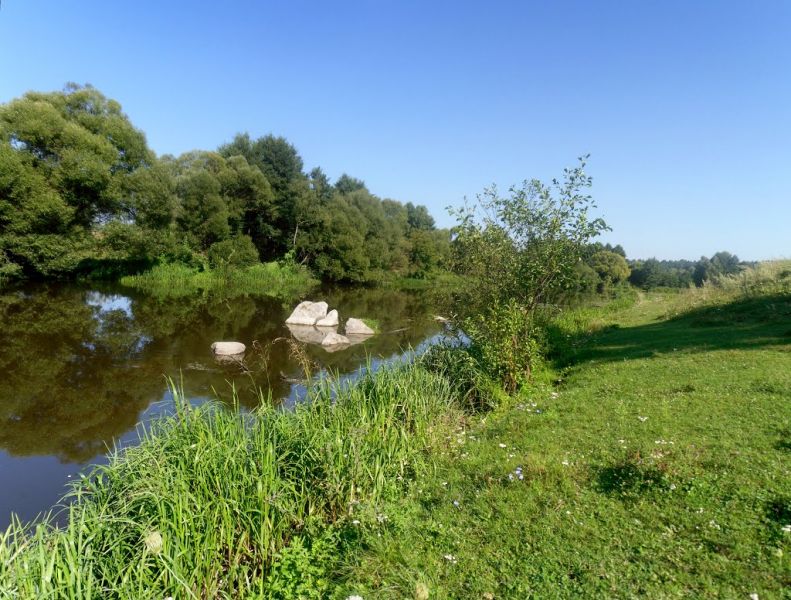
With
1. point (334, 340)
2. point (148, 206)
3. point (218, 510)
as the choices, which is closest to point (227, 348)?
point (334, 340)

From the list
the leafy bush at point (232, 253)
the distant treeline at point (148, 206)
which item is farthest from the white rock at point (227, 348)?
the leafy bush at point (232, 253)

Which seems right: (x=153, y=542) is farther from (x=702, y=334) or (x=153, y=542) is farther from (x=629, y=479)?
(x=702, y=334)

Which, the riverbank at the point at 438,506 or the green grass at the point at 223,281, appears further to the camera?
the green grass at the point at 223,281

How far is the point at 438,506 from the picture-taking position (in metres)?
5.52

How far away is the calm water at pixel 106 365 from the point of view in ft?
29.9

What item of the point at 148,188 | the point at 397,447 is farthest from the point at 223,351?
the point at 148,188

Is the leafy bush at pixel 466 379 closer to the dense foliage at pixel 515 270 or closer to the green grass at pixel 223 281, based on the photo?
the dense foliage at pixel 515 270

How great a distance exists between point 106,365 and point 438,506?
14374 mm

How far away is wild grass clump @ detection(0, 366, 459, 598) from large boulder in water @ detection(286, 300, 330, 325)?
1899 cm

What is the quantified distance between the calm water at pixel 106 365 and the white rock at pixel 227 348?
392 mm

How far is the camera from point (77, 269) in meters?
37.7

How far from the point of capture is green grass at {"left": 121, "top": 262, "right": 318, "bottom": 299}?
3725 centimetres

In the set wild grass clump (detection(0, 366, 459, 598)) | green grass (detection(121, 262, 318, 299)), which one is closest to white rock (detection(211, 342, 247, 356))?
wild grass clump (detection(0, 366, 459, 598))

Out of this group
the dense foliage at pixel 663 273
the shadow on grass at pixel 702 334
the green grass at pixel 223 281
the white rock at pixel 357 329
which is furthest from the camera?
the dense foliage at pixel 663 273
